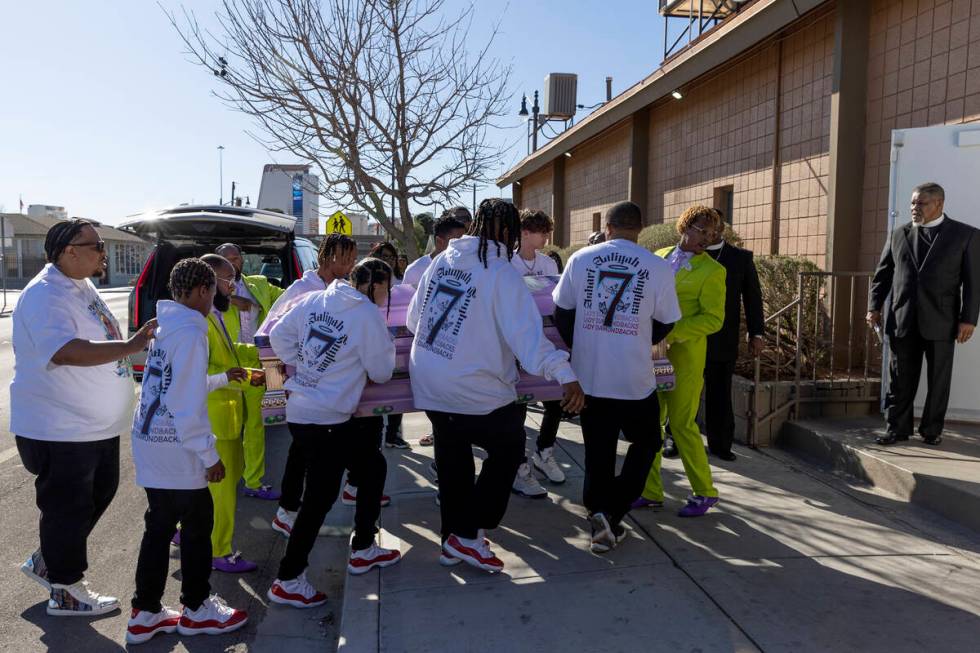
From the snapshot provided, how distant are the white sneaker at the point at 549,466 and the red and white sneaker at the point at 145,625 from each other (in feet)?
9.24

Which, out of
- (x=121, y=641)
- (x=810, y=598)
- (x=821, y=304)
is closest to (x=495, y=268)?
(x=810, y=598)

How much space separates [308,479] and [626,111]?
37.7 feet

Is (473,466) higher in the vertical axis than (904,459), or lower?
higher

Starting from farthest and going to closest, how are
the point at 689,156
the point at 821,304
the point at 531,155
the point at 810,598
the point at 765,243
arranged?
the point at 531,155
the point at 689,156
the point at 765,243
the point at 821,304
the point at 810,598

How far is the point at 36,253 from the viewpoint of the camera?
193 ft

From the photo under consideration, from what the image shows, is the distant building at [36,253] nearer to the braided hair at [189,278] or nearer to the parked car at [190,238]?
the parked car at [190,238]

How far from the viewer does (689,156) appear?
1223 cm

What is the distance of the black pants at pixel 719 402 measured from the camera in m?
5.79

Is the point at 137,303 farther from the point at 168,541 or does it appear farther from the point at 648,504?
the point at 648,504

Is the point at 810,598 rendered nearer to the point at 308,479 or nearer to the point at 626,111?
the point at 308,479

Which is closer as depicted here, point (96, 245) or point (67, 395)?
point (67, 395)

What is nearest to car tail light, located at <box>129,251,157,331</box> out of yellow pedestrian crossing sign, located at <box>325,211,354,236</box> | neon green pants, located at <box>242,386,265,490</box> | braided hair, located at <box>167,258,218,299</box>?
neon green pants, located at <box>242,386,265,490</box>

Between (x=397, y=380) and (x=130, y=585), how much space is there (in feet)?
6.19

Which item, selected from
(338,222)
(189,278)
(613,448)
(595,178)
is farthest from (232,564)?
(595,178)
